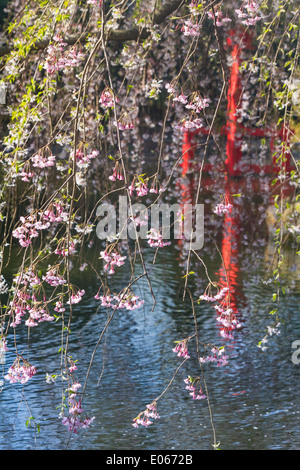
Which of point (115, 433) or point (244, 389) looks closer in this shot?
point (115, 433)

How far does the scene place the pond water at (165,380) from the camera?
355 centimetres

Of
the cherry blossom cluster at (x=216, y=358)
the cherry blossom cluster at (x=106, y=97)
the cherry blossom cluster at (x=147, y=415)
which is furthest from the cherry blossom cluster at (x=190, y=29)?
the cherry blossom cluster at (x=147, y=415)

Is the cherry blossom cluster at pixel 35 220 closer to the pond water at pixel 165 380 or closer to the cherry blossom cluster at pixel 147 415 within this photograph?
the pond water at pixel 165 380

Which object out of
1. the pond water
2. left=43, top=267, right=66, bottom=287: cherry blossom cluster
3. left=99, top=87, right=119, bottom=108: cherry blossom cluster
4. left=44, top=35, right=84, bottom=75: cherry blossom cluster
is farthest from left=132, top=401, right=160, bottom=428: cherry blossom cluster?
→ left=44, top=35, right=84, bottom=75: cherry blossom cluster

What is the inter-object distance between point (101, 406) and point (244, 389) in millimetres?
752

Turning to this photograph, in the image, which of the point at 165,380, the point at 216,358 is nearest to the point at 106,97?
the point at 216,358

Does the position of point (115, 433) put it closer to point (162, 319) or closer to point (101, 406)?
point (101, 406)

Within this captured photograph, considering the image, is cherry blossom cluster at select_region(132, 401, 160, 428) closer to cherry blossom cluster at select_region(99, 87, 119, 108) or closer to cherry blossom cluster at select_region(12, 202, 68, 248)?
cherry blossom cluster at select_region(12, 202, 68, 248)

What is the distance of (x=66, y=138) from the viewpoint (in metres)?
3.06

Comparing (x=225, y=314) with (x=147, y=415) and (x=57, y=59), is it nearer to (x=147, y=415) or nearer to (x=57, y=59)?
(x=147, y=415)

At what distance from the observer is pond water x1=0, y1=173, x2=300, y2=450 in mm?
3553

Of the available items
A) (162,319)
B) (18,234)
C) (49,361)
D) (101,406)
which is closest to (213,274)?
(162,319)

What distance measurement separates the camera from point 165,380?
4.32m
